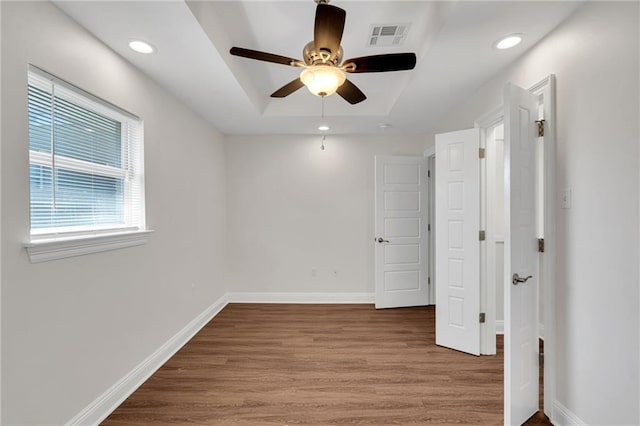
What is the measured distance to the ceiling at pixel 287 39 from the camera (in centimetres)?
173

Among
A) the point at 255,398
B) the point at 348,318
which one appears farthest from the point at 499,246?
the point at 255,398

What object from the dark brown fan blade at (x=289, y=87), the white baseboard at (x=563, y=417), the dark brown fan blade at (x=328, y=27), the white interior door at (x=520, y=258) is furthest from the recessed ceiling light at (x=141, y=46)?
the white baseboard at (x=563, y=417)

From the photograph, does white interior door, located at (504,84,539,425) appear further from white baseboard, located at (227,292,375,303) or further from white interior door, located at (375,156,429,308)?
white baseboard, located at (227,292,375,303)

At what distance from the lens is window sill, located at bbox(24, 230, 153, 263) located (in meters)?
1.53

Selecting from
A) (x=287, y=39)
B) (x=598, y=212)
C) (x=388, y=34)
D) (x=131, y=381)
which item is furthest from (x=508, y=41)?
(x=131, y=381)

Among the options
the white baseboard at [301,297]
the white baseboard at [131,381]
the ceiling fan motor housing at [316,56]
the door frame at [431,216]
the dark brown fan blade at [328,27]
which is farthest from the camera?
the white baseboard at [301,297]

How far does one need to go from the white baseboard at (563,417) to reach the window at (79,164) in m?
3.15

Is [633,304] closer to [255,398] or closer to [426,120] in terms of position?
[255,398]

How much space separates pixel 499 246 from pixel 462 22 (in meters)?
2.54

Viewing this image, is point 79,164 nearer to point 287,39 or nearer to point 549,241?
point 287,39

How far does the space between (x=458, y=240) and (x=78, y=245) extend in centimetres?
303

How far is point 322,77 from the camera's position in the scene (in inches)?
67.0

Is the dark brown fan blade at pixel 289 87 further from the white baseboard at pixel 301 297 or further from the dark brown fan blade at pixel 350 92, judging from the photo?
the white baseboard at pixel 301 297

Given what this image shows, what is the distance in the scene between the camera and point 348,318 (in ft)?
12.7
